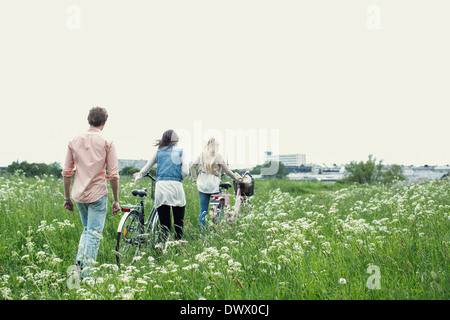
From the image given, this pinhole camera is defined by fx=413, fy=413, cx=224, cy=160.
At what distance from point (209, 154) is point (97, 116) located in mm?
2686

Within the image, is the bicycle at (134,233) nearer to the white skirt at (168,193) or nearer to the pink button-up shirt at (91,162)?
the white skirt at (168,193)

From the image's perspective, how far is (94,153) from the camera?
5.32 meters

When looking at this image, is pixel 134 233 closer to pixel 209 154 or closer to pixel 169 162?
pixel 169 162

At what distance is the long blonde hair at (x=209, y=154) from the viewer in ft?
25.0

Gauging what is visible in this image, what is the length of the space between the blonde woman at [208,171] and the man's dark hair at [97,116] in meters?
2.57

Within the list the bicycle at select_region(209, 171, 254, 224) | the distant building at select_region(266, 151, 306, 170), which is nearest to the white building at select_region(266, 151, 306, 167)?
the distant building at select_region(266, 151, 306, 170)

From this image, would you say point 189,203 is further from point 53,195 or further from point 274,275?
point 274,275

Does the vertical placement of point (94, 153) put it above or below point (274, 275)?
above

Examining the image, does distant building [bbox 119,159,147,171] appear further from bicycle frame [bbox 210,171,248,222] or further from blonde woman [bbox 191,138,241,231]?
blonde woman [bbox 191,138,241,231]

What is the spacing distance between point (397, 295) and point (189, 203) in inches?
291

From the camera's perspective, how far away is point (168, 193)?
6461 millimetres

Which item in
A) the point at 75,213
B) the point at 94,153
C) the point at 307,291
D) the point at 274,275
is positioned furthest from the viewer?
the point at 75,213
